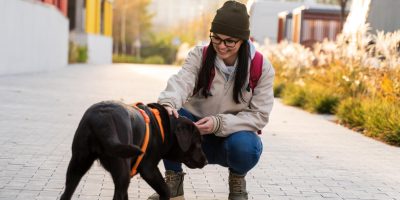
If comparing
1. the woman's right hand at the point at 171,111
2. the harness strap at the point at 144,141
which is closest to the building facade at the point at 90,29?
the woman's right hand at the point at 171,111

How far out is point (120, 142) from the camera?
11.9 feet

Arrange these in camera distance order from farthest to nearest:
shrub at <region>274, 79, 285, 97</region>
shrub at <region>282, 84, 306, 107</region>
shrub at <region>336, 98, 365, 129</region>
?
1. shrub at <region>274, 79, 285, 97</region>
2. shrub at <region>282, 84, 306, 107</region>
3. shrub at <region>336, 98, 365, 129</region>

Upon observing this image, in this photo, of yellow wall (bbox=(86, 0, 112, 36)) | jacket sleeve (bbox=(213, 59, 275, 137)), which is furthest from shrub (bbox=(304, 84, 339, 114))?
yellow wall (bbox=(86, 0, 112, 36))

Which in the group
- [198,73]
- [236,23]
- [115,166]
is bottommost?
[115,166]

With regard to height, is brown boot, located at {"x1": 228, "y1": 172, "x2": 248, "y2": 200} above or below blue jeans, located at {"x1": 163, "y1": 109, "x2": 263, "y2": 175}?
below

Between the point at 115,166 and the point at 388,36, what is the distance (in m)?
8.54

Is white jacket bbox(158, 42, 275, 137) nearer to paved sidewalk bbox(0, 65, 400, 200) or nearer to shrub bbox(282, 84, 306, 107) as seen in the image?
paved sidewalk bbox(0, 65, 400, 200)

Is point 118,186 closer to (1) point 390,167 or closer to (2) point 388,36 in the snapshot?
(1) point 390,167

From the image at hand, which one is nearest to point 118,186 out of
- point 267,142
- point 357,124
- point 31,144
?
point 31,144

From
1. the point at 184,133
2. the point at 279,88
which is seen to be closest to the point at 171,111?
the point at 184,133

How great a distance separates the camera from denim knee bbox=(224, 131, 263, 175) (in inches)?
192

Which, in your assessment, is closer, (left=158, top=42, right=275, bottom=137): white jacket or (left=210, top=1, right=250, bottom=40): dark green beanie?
(left=210, top=1, right=250, bottom=40): dark green beanie

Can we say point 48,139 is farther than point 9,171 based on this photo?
Yes

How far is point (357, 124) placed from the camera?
1129cm
